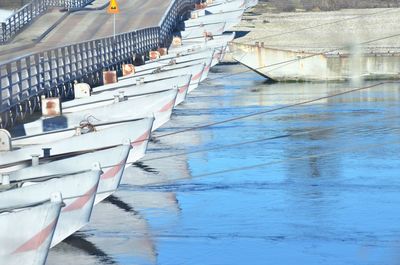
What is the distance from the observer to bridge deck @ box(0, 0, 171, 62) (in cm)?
6044

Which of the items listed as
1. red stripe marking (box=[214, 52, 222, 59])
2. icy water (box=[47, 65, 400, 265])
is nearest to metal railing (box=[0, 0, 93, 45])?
red stripe marking (box=[214, 52, 222, 59])

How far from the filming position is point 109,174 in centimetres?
1930

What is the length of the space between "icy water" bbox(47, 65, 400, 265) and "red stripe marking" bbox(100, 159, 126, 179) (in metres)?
0.70

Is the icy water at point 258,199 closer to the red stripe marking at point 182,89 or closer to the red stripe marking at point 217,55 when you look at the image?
the red stripe marking at point 182,89

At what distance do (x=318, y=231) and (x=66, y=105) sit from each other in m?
13.1

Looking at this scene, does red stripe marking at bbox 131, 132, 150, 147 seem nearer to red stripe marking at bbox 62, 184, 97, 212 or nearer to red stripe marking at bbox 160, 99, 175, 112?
red stripe marking at bbox 160, 99, 175, 112

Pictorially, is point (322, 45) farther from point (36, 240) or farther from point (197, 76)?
point (36, 240)

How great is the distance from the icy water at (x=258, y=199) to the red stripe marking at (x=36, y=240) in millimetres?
2753

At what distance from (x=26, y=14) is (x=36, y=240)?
57601 mm

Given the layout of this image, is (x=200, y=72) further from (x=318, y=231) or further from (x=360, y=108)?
(x=318, y=231)

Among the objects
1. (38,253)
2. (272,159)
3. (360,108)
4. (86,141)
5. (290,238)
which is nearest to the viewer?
(38,253)

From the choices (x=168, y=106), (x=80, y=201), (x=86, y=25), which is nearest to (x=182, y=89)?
(x=168, y=106)

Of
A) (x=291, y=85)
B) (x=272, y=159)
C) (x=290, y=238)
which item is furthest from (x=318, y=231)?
(x=291, y=85)

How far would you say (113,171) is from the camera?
1928cm
